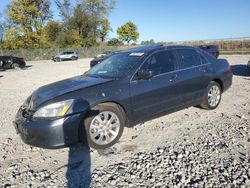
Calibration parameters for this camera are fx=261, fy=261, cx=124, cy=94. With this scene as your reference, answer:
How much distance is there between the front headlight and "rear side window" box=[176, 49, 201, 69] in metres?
2.65

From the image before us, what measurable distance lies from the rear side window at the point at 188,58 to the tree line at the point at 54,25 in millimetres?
43482

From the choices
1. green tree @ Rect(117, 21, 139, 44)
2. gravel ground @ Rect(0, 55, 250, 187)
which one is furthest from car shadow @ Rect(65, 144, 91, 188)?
green tree @ Rect(117, 21, 139, 44)

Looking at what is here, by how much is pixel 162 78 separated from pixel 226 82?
2.37 meters

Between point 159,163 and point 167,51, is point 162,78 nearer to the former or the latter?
point 167,51

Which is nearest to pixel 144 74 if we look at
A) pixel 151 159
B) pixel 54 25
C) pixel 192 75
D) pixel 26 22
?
pixel 192 75

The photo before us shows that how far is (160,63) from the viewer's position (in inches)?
205

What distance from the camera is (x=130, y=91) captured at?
15.0ft

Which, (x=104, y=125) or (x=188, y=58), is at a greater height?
(x=188, y=58)

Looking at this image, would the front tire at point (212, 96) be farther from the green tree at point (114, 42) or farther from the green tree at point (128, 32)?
the green tree at point (128, 32)

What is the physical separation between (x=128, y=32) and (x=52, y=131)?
69.7 m

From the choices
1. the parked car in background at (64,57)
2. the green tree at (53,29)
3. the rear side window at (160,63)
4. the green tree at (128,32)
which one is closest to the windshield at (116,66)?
the rear side window at (160,63)

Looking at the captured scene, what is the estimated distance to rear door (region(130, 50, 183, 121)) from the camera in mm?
4695

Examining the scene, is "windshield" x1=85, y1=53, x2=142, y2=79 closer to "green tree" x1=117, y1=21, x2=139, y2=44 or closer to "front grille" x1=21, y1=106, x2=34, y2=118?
"front grille" x1=21, y1=106, x2=34, y2=118

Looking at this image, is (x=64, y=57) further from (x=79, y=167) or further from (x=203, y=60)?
(x=79, y=167)
